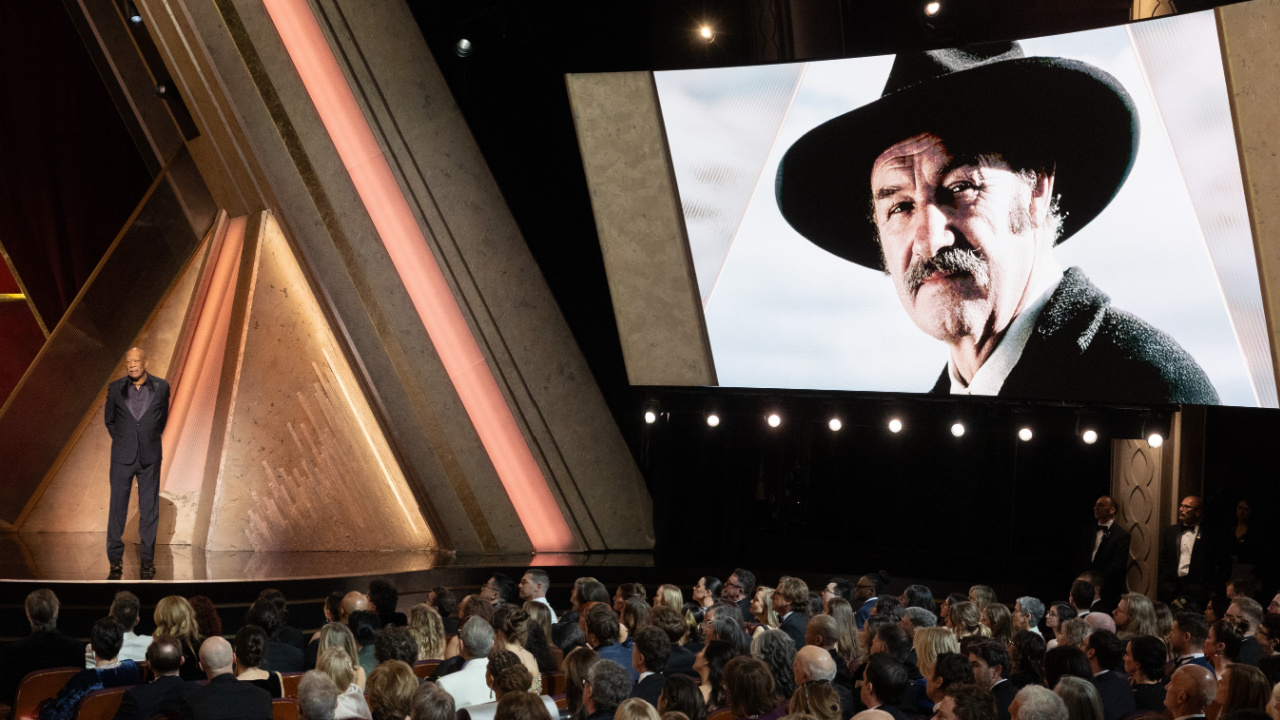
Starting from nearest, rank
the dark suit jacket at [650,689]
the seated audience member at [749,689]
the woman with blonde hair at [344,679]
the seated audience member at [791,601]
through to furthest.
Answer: the seated audience member at [749,689]
the woman with blonde hair at [344,679]
the dark suit jacket at [650,689]
the seated audience member at [791,601]

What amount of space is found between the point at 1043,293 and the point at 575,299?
355 centimetres

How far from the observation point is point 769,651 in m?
3.85

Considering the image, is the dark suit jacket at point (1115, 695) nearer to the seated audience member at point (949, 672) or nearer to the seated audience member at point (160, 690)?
the seated audience member at point (949, 672)

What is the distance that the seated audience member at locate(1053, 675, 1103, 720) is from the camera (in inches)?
131

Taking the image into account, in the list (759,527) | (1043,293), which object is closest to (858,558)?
(759,527)

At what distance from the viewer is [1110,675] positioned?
397 centimetres

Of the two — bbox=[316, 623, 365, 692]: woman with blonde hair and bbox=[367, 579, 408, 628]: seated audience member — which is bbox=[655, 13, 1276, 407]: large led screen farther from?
bbox=[316, 623, 365, 692]: woman with blonde hair

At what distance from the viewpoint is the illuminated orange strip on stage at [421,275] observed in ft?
26.0

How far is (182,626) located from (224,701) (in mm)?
1244

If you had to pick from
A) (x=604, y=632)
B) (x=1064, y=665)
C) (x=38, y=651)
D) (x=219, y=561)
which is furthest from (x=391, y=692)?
(x=219, y=561)

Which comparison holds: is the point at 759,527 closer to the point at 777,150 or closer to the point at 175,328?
the point at 777,150

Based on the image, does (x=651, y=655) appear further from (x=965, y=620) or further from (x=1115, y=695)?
(x=965, y=620)

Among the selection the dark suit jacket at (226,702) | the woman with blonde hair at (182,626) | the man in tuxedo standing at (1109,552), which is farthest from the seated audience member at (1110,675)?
the man in tuxedo standing at (1109,552)

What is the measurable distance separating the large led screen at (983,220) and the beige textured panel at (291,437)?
278cm
